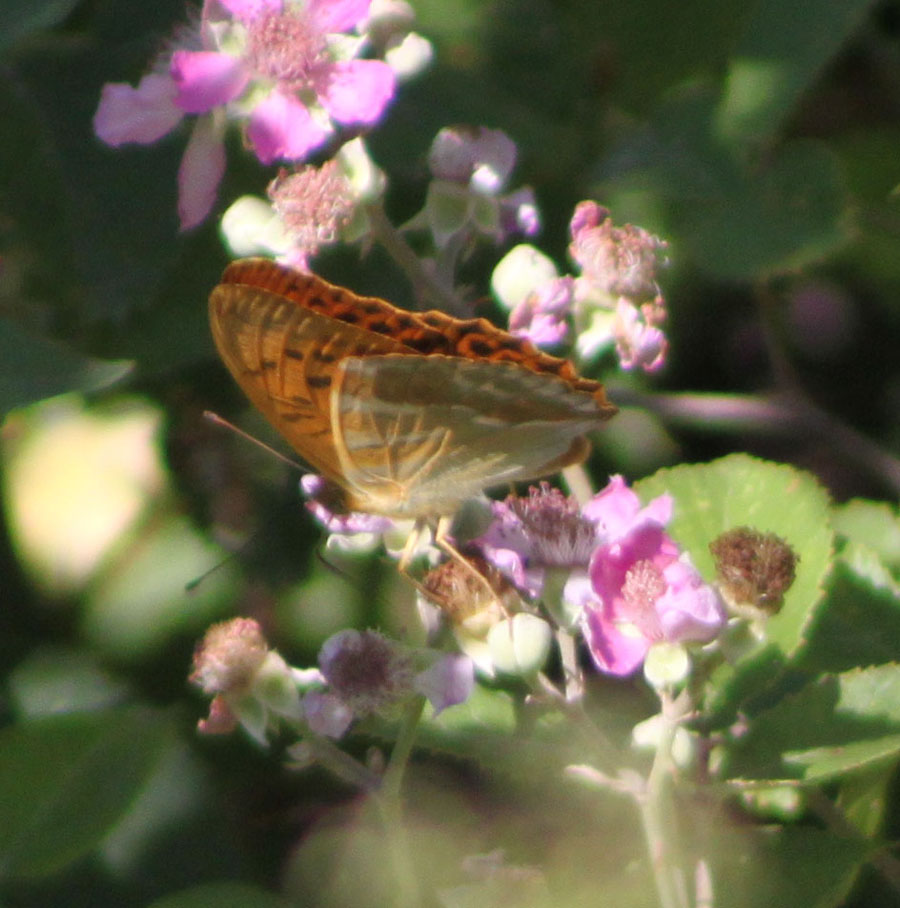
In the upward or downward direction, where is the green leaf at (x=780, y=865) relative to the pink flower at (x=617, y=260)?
downward

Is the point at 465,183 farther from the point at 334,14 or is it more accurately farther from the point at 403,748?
the point at 403,748

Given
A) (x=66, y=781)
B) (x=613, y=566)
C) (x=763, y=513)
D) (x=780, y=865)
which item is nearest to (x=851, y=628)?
(x=763, y=513)

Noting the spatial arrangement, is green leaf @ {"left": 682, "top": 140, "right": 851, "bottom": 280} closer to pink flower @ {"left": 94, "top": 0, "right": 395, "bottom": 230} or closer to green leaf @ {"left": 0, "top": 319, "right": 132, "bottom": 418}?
pink flower @ {"left": 94, "top": 0, "right": 395, "bottom": 230}

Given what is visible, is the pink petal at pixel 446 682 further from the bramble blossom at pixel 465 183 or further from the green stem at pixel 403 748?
the bramble blossom at pixel 465 183

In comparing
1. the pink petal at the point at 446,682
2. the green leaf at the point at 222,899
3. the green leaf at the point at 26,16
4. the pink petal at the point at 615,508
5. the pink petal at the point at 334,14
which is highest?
the pink petal at the point at 334,14

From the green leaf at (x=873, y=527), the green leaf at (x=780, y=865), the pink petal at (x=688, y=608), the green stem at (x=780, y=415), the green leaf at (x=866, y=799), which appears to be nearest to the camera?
the pink petal at (x=688, y=608)

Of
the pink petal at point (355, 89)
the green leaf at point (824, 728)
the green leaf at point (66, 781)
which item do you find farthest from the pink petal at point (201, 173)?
the green leaf at point (824, 728)

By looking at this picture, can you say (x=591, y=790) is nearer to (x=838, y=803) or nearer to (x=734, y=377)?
(x=838, y=803)
